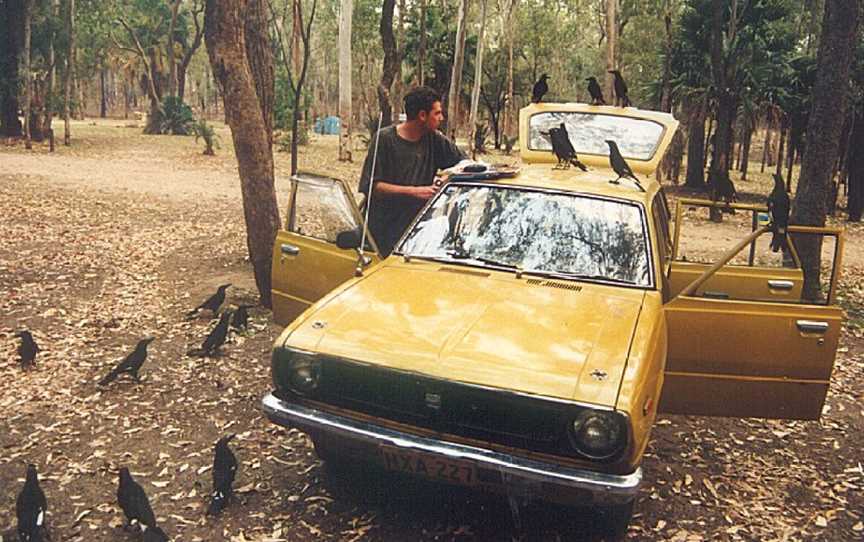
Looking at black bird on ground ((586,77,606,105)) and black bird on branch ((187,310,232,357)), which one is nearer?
black bird on branch ((187,310,232,357))

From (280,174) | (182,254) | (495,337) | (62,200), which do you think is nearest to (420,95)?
(495,337)

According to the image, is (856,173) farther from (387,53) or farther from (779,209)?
(779,209)

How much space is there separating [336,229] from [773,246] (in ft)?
9.83

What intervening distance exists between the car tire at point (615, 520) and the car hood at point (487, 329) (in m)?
0.86

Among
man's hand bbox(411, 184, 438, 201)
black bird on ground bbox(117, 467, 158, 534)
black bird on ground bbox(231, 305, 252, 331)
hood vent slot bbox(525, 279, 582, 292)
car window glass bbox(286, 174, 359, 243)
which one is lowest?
black bird on ground bbox(117, 467, 158, 534)

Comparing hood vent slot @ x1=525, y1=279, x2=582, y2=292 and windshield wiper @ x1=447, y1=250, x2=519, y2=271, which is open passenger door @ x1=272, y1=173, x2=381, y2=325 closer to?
windshield wiper @ x1=447, y1=250, x2=519, y2=271

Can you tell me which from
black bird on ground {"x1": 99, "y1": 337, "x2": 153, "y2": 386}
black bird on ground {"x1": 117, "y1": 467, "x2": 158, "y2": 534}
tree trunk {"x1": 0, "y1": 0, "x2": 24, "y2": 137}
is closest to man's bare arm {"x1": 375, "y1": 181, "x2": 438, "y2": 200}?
black bird on ground {"x1": 99, "y1": 337, "x2": 153, "y2": 386}

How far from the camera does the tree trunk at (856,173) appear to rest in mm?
18047

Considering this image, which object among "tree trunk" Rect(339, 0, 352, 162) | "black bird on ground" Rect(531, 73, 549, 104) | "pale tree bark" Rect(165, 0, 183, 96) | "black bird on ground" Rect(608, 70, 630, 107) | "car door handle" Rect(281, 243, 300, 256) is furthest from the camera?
"pale tree bark" Rect(165, 0, 183, 96)

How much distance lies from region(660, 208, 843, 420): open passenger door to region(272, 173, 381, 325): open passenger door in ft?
6.57

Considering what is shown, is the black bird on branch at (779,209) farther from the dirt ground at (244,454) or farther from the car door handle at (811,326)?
the dirt ground at (244,454)

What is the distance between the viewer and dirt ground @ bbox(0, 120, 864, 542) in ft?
13.4

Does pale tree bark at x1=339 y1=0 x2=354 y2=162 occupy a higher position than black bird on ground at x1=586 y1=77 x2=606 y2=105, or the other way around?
pale tree bark at x1=339 y1=0 x2=354 y2=162

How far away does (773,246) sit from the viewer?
471cm
